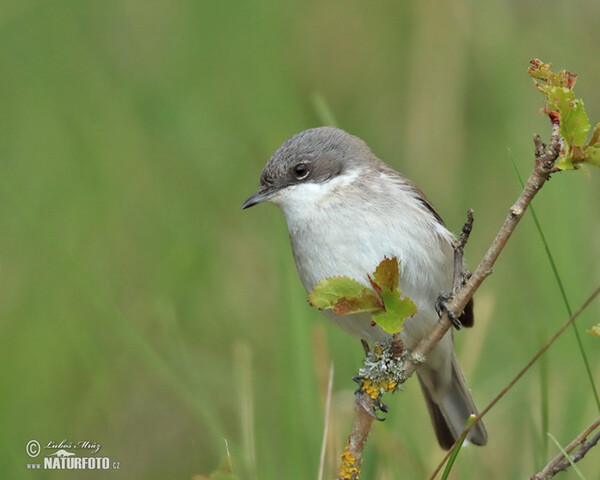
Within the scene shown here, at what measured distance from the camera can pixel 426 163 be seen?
6.92m

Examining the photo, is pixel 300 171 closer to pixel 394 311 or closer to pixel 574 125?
pixel 394 311

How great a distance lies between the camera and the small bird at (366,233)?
393 centimetres

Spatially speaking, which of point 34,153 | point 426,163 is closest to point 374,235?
point 426,163

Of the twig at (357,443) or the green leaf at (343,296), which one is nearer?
the green leaf at (343,296)

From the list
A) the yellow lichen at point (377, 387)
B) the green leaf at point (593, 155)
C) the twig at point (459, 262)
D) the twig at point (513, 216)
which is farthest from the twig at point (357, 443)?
the green leaf at point (593, 155)

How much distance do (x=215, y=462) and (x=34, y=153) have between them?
3077mm

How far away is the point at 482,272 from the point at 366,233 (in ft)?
4.50

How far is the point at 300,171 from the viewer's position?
4340mm

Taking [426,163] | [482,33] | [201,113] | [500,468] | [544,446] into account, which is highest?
[482,33]

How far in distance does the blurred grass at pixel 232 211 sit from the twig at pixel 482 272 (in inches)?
39.7

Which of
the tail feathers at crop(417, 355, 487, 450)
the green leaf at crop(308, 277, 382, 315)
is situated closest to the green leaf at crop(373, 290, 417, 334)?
the green leaf at crop(308, 277, 382, 315)

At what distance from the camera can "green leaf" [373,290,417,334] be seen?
2.50 metres

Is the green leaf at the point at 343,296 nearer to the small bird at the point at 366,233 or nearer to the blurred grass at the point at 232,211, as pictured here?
the small bird at the point at 366,233

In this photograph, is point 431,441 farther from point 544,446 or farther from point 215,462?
point 544,446
